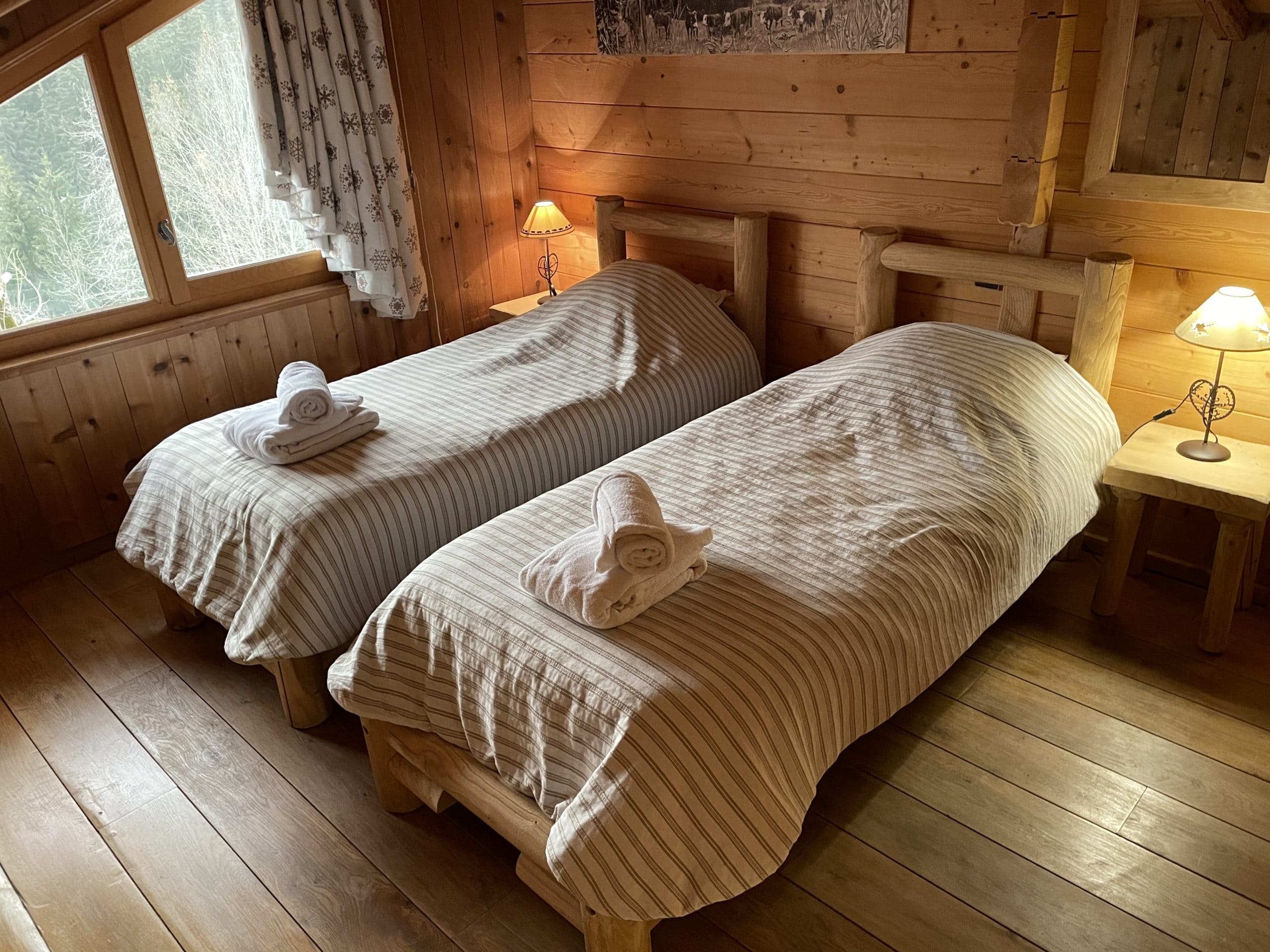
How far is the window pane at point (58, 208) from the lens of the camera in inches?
109

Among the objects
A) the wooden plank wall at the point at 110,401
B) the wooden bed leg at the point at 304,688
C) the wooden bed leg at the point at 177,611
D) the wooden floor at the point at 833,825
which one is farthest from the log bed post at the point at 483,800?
the wooden plank wall at the point at 110,401

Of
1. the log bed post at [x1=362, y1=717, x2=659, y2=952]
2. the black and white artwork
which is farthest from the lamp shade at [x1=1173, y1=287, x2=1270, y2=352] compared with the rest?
the log bed post at [x1=362, y1=717, x2=659, y2=952]

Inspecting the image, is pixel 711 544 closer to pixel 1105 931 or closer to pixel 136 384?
pixel 1105 931

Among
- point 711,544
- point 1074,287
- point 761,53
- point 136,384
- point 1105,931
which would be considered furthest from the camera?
point 136,384

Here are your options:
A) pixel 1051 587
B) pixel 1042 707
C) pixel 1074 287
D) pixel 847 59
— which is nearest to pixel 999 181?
pixel 1074 287

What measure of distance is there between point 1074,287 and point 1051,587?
84 cm

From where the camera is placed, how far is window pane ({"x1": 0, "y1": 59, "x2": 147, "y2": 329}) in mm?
2760

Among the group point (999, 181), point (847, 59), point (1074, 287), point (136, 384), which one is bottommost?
point (136, 384)

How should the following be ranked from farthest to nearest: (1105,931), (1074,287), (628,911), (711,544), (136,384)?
(136,384)
(1074,287)
(711,544)
(1105,931)
(628,911)

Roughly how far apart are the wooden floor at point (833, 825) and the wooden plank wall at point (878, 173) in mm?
670

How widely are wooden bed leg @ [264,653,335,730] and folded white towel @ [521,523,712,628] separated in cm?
76

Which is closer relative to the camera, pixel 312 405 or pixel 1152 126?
pixel 1152 126

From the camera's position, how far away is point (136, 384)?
10.1 ft

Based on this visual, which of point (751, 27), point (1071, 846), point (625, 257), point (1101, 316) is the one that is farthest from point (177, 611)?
point (1101, 316)
